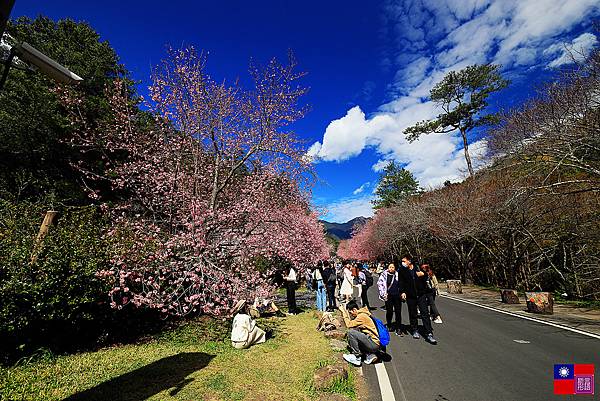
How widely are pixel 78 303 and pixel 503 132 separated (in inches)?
563

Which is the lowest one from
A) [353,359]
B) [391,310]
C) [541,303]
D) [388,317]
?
[353,359]

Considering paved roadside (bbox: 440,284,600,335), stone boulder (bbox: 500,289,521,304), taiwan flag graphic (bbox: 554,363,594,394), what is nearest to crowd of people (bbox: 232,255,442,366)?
taiwan flag graphic (bbox: 554,363,594,394)

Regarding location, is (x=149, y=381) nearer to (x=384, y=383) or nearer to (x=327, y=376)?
(x=327, y=376)

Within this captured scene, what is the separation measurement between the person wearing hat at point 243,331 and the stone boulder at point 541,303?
938 cm

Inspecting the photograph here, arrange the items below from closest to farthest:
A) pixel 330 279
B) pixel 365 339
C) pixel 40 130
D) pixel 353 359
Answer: pixel 353 359, pixel 365 339, pixel 330 279, pixel 40 130

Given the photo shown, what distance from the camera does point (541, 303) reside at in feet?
30.8

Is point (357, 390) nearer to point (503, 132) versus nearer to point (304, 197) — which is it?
point (304, 197)

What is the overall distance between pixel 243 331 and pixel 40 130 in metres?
13.3

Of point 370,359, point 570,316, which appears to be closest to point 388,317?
point 370,359

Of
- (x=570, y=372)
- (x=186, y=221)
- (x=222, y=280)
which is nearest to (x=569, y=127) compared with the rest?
(x=570, y=372)

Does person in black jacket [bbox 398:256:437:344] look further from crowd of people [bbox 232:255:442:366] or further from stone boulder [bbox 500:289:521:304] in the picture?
stone boulder [bbox 500:289:521:304]

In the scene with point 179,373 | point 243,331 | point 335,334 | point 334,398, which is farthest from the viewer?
point 335,334

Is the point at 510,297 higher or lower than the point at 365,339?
lower

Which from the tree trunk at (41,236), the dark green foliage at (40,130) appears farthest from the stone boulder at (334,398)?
the dark green foliage at (40,130)
